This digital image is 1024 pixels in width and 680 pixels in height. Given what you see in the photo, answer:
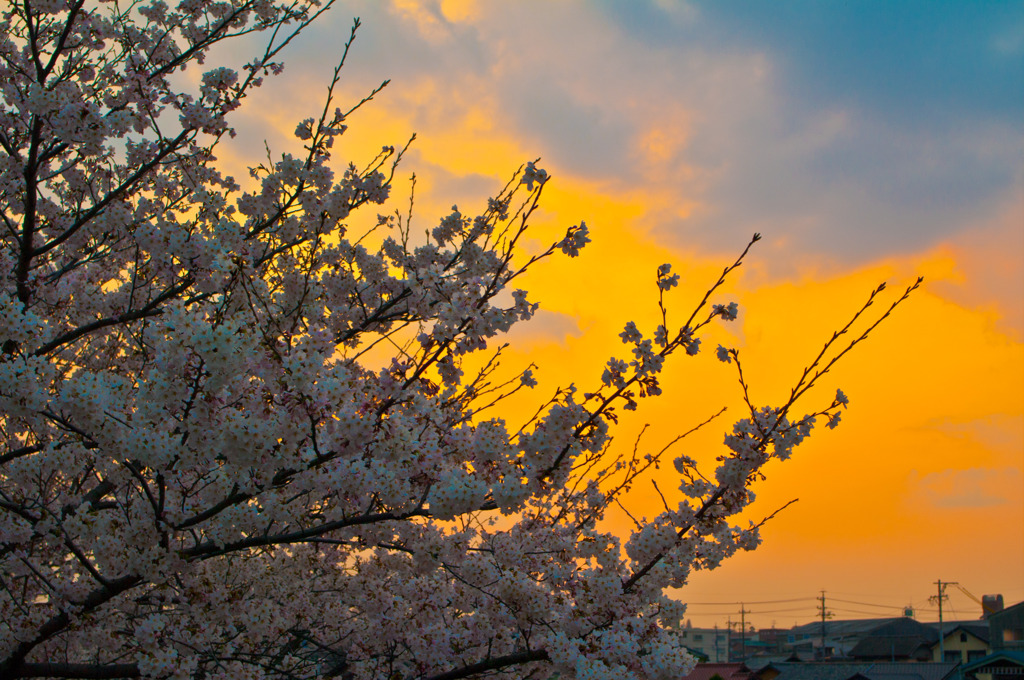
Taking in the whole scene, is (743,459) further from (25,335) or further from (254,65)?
(254,65)

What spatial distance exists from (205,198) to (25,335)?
234 centimetres

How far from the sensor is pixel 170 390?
4484mm

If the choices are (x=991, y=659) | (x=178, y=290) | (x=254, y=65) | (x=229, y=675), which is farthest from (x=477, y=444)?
(x=991, y=659)

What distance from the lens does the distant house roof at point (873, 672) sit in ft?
116

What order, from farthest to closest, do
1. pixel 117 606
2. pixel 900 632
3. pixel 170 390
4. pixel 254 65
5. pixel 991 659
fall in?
pixel 900 632
pixel 991 659
pixel 254 65
pixel 117 606
pixel 170 390

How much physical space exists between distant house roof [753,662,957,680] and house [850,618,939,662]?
15.1 meters

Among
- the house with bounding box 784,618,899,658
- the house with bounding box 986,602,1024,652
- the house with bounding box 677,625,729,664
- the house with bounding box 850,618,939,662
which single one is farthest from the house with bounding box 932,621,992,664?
the house with bounding box 677,625,729,664

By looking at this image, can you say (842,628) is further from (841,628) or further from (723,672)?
(723,672)

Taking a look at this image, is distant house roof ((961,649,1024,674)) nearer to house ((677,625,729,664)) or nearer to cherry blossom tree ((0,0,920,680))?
cherry blossom tree ((0,0,920,680))

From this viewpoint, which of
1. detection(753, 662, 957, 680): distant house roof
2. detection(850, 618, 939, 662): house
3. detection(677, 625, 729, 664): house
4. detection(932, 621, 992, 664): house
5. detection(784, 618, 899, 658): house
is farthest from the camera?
detection(677, 625, 729, 664): house

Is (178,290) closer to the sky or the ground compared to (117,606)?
closer to the sky

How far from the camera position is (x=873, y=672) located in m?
37.0

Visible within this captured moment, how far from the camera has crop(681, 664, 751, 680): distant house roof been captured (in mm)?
44094

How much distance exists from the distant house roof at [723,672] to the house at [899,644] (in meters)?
12.8
